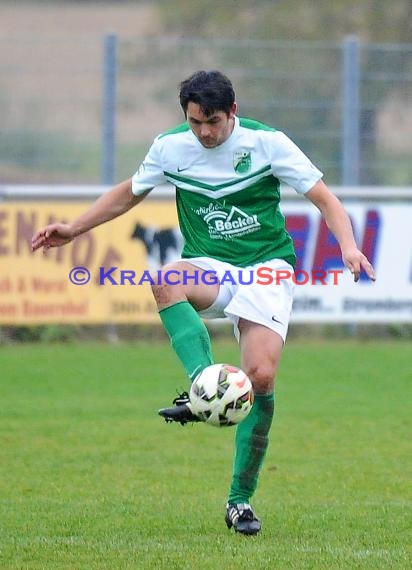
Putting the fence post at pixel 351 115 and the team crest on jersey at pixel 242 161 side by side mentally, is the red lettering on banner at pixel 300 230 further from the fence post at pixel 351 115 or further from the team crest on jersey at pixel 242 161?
the team crest on jersey at pixel 242 161

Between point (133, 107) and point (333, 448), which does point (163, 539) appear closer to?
point (333, 448)

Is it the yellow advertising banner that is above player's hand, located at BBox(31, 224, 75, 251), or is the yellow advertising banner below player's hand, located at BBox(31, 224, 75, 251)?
below

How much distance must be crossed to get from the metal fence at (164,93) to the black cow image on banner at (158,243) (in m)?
1.00

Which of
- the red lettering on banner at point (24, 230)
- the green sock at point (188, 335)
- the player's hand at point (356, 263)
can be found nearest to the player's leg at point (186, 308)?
the green sock at point (188, 335)

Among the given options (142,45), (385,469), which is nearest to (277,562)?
(385,469)

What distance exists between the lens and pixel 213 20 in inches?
967

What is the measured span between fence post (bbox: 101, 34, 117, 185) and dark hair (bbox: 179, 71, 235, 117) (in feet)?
28.7

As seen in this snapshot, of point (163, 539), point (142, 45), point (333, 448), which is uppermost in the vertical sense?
point (142, 45)

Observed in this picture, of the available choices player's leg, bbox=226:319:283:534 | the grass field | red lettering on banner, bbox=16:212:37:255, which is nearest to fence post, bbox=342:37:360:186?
the grass field

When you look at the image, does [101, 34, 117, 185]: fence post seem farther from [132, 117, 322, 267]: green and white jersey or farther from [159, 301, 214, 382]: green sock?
[159, 301, 214, 382]: green sock

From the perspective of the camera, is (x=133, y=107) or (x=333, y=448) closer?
(x=333, y=448)

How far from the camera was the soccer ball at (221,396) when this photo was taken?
18.6 ft

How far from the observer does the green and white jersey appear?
6207 millimetres

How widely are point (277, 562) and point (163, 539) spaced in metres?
0.69
